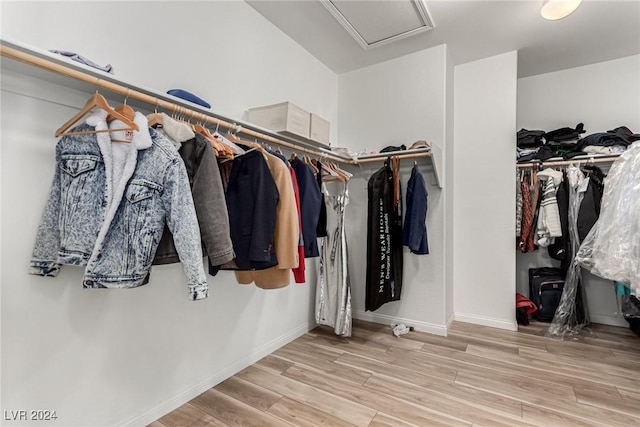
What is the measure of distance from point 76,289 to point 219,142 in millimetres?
871

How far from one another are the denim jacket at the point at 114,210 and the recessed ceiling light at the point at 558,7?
2.49 meters

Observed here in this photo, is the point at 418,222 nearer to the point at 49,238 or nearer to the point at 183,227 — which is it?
the point at 183,227

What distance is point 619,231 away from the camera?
2.08m

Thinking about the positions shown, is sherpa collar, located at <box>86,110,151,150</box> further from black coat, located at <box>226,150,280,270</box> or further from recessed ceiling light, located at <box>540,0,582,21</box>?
recessed ceiling light, located at <box>540,0,582,21</box>

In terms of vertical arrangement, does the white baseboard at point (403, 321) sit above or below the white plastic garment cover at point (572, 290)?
below

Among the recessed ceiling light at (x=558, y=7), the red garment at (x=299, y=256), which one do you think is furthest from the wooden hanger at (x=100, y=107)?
the recessed ceiling light at (x=558, y=7)

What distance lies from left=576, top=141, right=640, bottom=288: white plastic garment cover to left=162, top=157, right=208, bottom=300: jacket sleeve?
2486mm

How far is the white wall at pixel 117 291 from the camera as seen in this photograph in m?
1.15

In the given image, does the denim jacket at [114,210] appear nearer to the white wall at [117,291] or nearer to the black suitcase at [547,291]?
the white wall at [117,291]

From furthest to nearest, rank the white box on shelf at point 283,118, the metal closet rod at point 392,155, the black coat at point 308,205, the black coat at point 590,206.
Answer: the black coat at point 590,206 → the metal closet rod at point 392,155 → the white box on shelf at point 283,118 → the black coat at point 308,205

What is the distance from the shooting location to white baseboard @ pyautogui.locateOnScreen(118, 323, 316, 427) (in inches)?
61.1

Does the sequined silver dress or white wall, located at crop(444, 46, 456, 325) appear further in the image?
white wall, located at crop(444, 46, 456, 325)

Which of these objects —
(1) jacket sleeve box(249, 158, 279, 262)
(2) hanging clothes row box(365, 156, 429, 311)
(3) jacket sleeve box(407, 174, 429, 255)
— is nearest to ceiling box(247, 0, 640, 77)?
(2) hanging clothes row box(365, 156, 429, 311)

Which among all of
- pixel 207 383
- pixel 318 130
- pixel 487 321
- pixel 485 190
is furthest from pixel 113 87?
pixel 487 321
